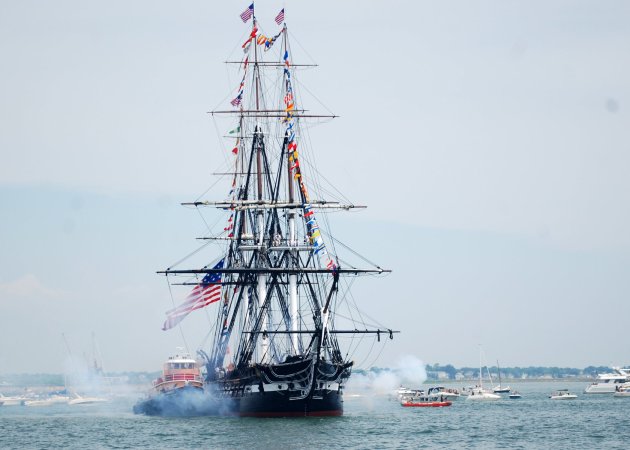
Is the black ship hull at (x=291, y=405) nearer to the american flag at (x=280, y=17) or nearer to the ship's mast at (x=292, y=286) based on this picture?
the ship's mast at (x=292, y=286)

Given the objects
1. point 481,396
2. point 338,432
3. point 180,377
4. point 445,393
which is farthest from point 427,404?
point 338,432

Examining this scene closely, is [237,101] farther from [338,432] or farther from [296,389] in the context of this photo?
[338,432]

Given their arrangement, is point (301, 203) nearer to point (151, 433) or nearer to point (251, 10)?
point (251, 10)

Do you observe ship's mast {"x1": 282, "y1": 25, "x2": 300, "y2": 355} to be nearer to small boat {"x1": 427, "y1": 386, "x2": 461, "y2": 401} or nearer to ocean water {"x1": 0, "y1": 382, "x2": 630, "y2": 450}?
ocean water {"x1": 0, "y1": 382, "x2": 630, "y2": 450}

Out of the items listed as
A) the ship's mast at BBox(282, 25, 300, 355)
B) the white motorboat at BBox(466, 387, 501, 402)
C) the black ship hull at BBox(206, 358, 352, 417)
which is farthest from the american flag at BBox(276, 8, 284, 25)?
the white motorboat at BBox(466, 387, 501, 402)

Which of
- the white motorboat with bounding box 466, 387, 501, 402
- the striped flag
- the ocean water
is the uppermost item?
the striped flag

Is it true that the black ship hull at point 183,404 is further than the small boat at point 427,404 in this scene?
No

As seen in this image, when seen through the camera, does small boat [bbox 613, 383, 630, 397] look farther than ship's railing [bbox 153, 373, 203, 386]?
Yes

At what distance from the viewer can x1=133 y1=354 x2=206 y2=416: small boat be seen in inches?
4624

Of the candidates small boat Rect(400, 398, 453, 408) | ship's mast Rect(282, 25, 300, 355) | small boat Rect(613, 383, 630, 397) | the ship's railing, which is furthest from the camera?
small boat Rect(613, 383, 630, 397)

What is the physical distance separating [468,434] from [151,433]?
2492 cm

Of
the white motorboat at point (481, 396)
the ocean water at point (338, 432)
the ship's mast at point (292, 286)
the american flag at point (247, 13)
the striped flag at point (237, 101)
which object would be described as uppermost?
the american flag at point (247, 13)

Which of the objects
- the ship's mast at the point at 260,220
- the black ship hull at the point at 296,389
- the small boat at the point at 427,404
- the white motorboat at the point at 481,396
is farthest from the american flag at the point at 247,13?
the white motorboat at the point at 481,396

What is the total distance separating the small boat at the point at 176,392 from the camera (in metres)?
117
